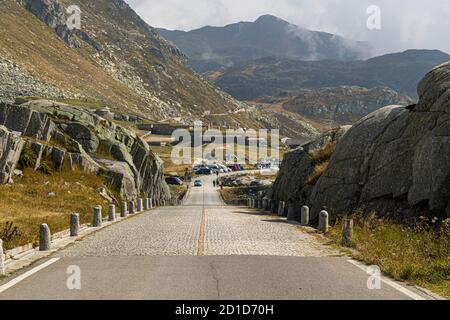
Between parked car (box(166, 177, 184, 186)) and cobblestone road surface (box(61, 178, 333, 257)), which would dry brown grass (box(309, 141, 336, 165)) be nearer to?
cobblestone road surface (box(61, 178, 333, 257))

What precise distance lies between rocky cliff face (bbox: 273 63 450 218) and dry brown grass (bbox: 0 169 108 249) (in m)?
11.8

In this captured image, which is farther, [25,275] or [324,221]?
[324,221]

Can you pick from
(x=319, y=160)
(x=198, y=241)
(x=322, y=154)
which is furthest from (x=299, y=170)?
(x=198, y=241)

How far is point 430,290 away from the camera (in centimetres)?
983

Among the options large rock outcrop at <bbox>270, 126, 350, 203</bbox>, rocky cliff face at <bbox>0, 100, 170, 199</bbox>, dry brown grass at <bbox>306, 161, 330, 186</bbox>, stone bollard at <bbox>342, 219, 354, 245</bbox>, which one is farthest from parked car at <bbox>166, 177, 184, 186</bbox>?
stone bollard at <bbox>342, 219, 354, 245</bbox>

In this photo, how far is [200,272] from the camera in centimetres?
1141

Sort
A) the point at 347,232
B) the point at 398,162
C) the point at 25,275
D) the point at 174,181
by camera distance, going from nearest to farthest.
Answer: the point at 25,275, the point at 347,232, the point at 398,162, the point at 174,181

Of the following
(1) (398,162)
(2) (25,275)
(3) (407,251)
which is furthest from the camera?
(1) (398,162)

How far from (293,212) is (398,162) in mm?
8938

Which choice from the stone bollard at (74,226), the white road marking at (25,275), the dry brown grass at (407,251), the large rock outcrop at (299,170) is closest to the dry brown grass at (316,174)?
the large rock outcrop at (299,170)

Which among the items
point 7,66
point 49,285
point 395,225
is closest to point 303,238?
point 395,225

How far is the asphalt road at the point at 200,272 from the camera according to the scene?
30.7 ft

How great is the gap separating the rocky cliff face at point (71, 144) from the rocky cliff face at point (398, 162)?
17.0 meters

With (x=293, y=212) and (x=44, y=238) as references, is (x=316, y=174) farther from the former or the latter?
(x=44, y=238)
